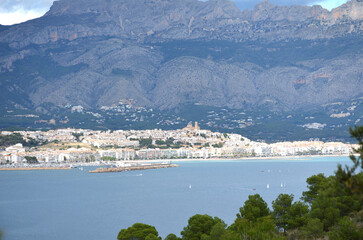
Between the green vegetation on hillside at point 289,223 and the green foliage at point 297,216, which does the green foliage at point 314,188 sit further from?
the green foliage at point 297,216

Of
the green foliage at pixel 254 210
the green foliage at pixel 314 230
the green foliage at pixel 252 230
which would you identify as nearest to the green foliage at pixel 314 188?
the green foliage at pixel 254 210

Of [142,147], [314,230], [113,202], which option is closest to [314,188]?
[314,230]

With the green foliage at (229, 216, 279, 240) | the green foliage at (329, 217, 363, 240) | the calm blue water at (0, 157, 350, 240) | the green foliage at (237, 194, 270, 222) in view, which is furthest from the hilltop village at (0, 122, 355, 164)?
the green foliage at (329, 217, 363, 240)

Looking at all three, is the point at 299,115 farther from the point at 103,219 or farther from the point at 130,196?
the point at 103,219

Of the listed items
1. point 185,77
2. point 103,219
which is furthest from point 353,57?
point 103,219

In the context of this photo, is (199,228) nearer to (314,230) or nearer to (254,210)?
(254,210)
